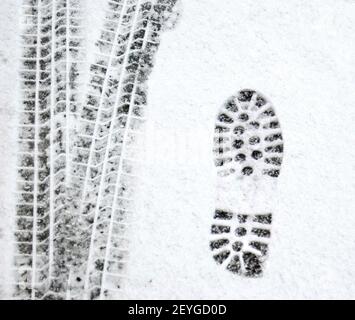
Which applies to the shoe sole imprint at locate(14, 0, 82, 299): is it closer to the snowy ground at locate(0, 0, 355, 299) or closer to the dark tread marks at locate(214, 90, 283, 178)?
the snowy ground at locate(0, 0, 355, 299)

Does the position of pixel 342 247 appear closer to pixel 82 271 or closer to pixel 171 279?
pixel 171 279

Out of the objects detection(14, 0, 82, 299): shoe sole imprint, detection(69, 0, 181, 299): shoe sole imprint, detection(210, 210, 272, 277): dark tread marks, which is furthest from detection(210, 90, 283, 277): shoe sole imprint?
detection(14, 0, 82, 299): shoe sole imprint

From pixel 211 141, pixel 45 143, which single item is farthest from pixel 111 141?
pixel 211 141

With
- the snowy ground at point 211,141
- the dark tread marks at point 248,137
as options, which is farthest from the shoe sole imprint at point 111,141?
the dark tread marks at point 248,137
